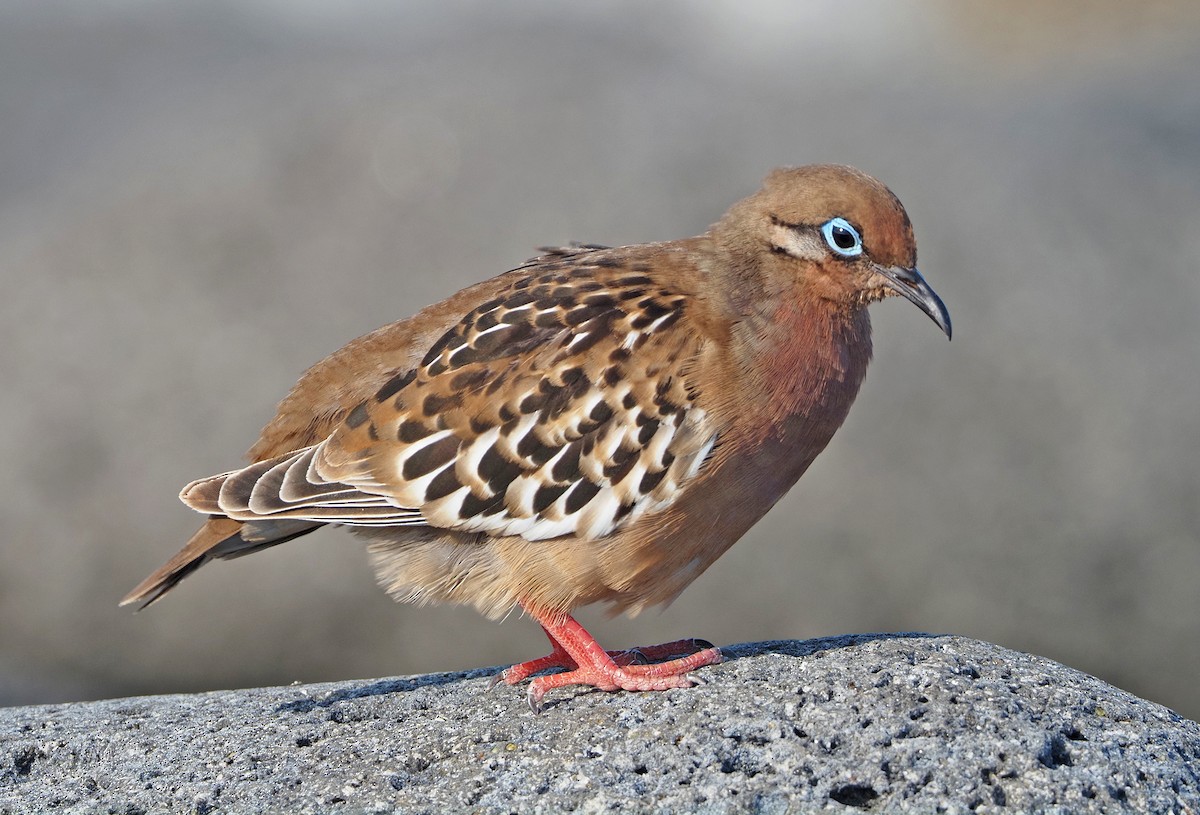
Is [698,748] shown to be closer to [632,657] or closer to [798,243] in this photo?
[632,657]

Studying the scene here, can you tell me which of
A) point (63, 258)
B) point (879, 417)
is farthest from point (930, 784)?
point (63, 258)

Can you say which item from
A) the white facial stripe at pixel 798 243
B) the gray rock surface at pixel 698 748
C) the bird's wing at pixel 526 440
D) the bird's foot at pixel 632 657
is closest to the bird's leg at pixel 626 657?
the bird's foot at pixel 632 657

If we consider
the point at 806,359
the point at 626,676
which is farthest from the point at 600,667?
the point at 806,359

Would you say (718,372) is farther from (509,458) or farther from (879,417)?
(879,417)

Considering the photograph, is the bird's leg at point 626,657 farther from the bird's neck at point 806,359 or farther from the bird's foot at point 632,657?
the bird's neck at point 806,359

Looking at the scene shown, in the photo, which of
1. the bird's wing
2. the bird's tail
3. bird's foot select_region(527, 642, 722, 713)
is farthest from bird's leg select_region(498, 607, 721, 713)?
the bird's tail

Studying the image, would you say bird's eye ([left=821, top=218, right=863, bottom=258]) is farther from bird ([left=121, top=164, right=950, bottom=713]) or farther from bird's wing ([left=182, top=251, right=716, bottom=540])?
bird's wing ([left=182, top=251, right=716, bottom=540])
